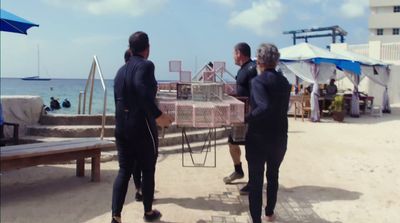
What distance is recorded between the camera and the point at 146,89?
3.60m

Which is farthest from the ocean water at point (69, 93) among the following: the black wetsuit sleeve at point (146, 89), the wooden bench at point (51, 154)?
the black wetsuit sleeve at point (146, 89)

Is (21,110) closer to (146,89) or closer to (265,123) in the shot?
(146,89)

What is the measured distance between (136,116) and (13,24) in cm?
242

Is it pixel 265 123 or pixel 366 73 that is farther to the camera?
pixel 366 73

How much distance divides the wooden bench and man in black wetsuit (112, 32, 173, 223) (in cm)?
146

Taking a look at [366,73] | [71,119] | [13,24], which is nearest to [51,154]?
[13,24]

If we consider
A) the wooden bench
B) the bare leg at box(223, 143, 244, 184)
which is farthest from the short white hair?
the wooden bench

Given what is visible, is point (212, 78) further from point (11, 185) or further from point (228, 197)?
point (11, 185)

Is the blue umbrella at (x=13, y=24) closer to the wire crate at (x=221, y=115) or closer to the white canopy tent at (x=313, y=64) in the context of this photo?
the wire crate at (x=221, y=115)

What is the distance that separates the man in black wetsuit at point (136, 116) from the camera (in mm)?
3648

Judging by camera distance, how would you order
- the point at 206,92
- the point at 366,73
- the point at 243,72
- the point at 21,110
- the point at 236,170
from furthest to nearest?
the point at 366,73 < the point at 21,110 < the point at 236,170 < the point at 243,72 < the point at 206,92

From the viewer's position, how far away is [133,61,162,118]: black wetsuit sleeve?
360 cm

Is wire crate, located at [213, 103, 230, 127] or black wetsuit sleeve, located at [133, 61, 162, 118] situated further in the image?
wire crate, located at [213, 103, 230, 127]

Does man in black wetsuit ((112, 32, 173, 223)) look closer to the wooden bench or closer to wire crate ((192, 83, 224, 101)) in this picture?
wire crate ((192, 83, 224, 101))
